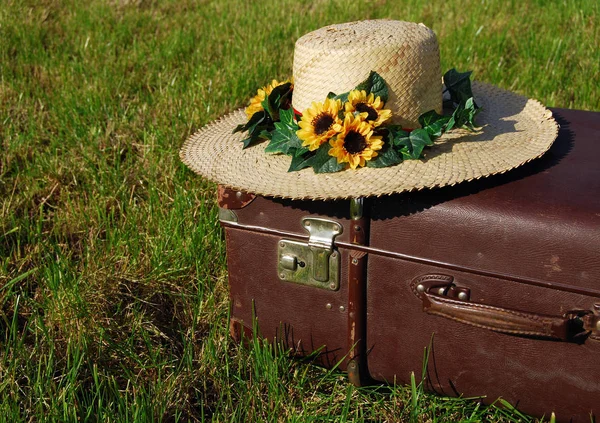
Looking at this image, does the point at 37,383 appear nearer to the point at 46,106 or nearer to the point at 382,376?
the point at 382,376

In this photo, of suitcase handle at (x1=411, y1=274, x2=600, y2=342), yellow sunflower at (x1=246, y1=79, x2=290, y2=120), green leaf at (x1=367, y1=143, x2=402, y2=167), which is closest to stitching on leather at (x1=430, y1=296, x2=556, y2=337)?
suitcase handle at (x1=411, y1=274, x2=600, y2=342)

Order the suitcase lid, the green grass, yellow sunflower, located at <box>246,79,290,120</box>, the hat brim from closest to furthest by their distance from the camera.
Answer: the suitcase lid < the hat brim < the green grass < yellow sunflower, located at <box>246,79,290,120</box>

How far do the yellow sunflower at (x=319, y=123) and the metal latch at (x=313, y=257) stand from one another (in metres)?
0.23

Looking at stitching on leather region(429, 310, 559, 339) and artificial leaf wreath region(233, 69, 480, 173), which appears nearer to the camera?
stitching on leather region(429, 310, 559, 339)

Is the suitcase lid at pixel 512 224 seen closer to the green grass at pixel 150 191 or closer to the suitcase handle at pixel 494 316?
the suitcase handle at pixel 494 316

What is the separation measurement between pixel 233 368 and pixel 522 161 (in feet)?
3.40

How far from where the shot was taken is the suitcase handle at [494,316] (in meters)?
1.84

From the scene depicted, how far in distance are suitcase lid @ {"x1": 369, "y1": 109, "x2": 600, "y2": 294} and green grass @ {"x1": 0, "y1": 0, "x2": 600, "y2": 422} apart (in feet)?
1.41

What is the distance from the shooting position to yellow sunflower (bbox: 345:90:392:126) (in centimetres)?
198

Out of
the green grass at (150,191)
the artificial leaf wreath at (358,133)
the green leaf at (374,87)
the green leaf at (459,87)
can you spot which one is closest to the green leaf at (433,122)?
the artificial leaf wreath at (358,133)

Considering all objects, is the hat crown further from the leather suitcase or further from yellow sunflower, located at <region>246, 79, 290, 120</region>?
the leather suitcase

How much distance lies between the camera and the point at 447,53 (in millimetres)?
4074

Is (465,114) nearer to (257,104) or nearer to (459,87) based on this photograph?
(459,87)

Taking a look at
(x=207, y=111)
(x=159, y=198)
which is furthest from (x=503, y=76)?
(x=159, y=198)
